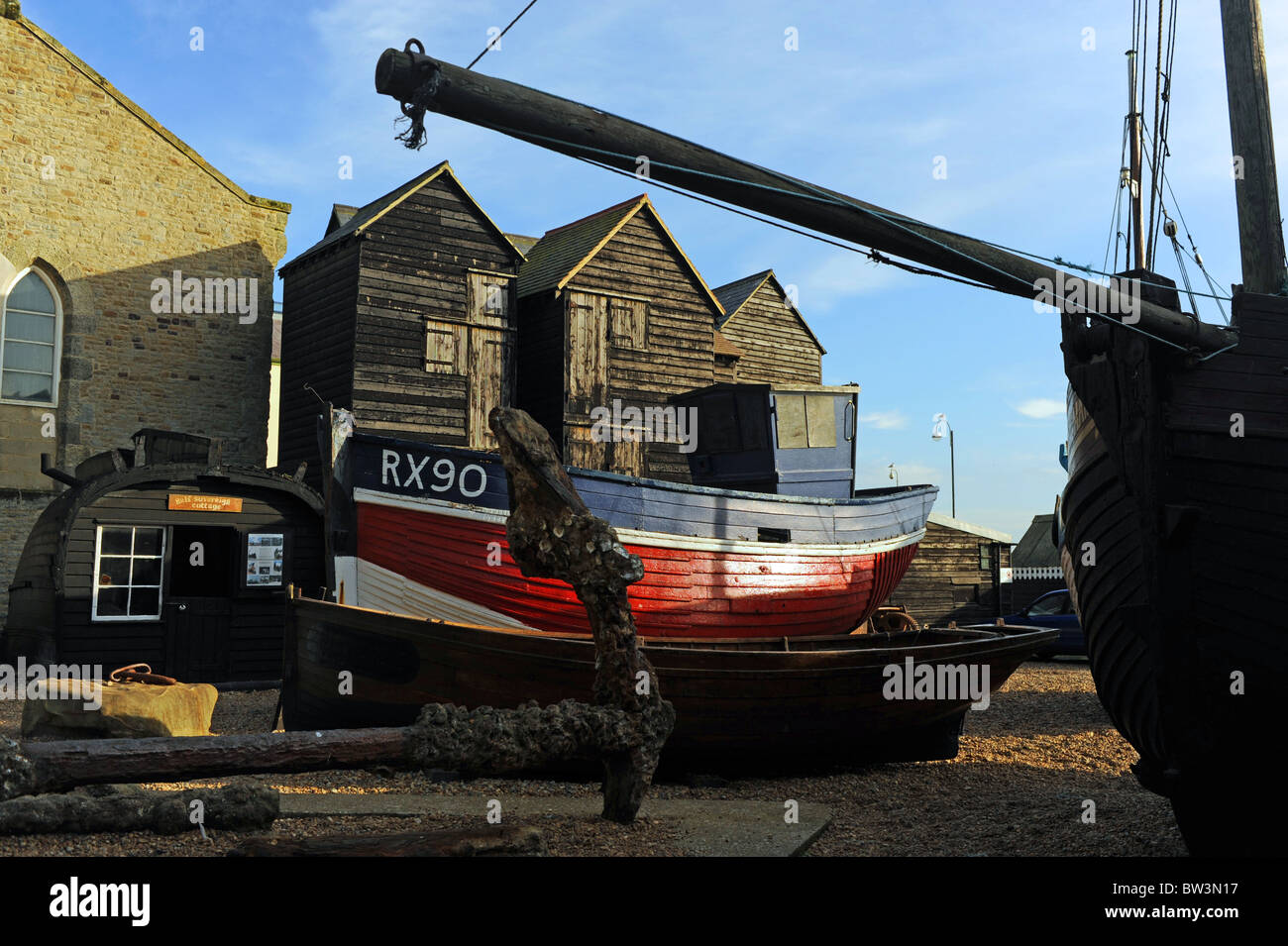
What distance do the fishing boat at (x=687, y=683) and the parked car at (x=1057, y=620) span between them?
457 inches

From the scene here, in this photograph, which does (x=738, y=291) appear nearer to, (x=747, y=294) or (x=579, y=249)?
(x=747, y=294)

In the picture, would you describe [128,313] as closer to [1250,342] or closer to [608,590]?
[608,590]

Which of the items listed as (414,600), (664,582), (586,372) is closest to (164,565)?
(414,600)

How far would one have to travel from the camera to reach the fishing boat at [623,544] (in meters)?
9.89

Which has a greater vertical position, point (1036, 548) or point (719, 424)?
point (719, 424)

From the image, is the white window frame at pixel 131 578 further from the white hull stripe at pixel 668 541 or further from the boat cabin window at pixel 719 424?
the boat cabin window at pixel 719 424

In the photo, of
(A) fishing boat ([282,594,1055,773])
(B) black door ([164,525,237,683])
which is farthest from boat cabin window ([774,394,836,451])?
(B) black door ([164,525,237,683])

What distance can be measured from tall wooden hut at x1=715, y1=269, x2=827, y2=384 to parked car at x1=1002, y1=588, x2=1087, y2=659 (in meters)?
9.47

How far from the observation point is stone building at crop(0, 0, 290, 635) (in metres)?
18.9

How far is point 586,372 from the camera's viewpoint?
20391 mm

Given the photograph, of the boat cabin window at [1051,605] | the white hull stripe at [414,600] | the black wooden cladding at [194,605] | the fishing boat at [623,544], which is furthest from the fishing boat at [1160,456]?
the boat cabin window at [1051,605]

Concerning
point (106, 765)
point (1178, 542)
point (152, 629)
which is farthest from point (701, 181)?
point (152, 629)

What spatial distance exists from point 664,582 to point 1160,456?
6.05 meters

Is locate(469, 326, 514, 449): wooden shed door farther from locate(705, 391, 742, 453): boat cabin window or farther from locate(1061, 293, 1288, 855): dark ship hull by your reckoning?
locate(1061, 293, 1288, 855): dark ship hull
